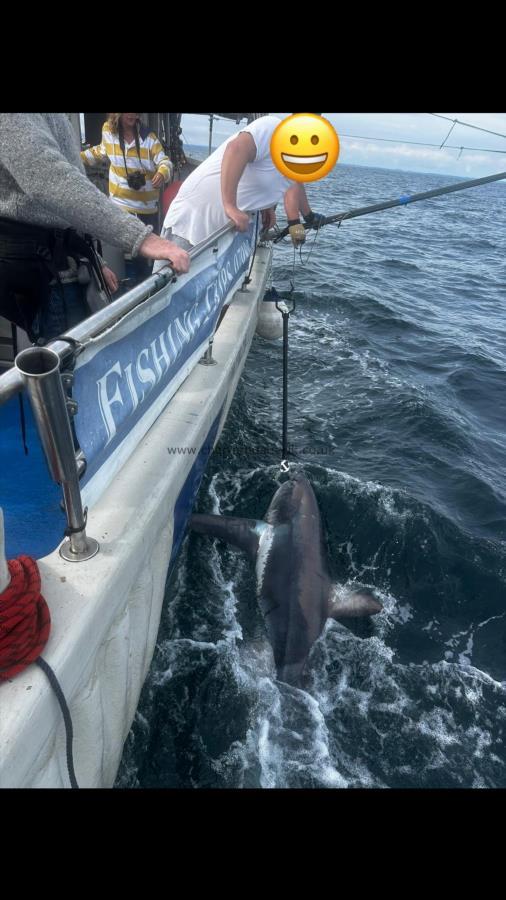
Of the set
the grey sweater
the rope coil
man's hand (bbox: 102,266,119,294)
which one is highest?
the grey sweater

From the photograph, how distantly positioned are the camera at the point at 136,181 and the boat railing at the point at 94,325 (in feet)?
13.1

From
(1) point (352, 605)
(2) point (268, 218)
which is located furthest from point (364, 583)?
(2) point (268, 218)

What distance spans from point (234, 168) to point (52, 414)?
3.57 metres

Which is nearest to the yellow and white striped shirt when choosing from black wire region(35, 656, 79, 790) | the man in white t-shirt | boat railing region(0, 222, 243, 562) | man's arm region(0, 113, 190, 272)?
the man in white t-shirt

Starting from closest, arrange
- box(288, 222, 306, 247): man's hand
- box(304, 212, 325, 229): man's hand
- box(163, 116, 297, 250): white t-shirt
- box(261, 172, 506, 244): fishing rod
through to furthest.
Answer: box(163, 116, 297, 250): white t-shirt → box(288, 222, 306, 247): man's hand → box(304, 212, 325, 229): man's hand → box(261, 172, 506, 244): fishing rod

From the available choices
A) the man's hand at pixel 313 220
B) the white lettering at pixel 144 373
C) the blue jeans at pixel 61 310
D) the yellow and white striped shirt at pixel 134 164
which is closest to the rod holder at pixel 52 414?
the white lettering at pixel 144 373

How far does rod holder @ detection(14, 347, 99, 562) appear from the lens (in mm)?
1336

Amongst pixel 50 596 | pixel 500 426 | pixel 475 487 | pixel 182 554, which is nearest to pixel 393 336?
pixel 500 426

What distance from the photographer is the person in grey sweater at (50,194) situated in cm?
209

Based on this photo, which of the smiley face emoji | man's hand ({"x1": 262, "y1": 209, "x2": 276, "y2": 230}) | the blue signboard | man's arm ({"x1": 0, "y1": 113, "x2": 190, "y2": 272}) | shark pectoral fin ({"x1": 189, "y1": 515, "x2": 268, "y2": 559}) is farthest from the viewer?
man's hand ({"x1": 262, "y1": 209, "x2": 276, "y2": 230})

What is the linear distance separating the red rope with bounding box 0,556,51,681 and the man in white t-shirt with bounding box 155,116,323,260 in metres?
3.31

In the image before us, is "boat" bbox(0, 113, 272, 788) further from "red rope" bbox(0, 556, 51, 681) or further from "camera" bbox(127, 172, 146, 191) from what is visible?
"camera" bbox(127, 172, 146, 191)

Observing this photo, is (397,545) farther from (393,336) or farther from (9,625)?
(393,336)

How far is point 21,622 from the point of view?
1466mm
